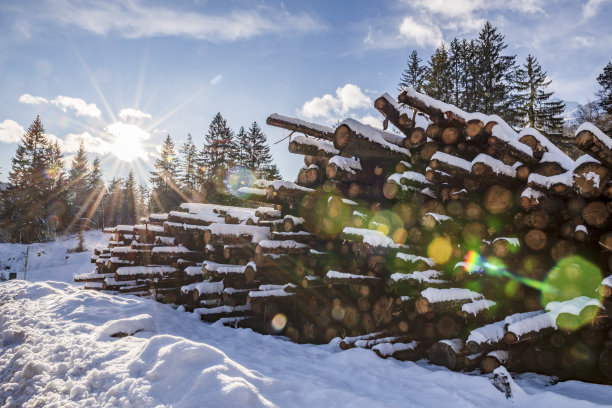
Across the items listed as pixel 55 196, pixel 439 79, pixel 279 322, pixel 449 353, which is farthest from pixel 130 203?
pixel 449 353

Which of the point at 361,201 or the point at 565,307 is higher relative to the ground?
the point at 361,201

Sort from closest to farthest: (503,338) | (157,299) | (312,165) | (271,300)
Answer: (503,338) → (271,300) → (312,165) → (157,299)

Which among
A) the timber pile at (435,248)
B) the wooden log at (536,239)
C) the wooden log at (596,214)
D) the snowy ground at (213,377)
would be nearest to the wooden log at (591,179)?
the timber pile at (435,248)

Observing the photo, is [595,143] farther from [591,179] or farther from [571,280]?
[571,280]

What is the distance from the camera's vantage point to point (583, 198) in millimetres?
3781

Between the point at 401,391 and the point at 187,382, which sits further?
the point at 401,391

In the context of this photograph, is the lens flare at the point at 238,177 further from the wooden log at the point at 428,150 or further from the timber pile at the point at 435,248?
the wooden log at the point at 428,150

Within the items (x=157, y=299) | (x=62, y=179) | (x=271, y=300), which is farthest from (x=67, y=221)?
(x=271, y=300)

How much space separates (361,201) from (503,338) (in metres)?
2.90

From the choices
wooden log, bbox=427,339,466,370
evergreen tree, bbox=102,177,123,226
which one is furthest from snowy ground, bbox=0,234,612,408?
evergreen tree, bbox=102,177,123,226

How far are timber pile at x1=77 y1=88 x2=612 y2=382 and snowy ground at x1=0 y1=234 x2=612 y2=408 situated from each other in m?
0.49

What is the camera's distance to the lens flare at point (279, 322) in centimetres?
605

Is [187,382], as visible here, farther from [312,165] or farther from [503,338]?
[312,165]

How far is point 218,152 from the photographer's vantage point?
132ft
